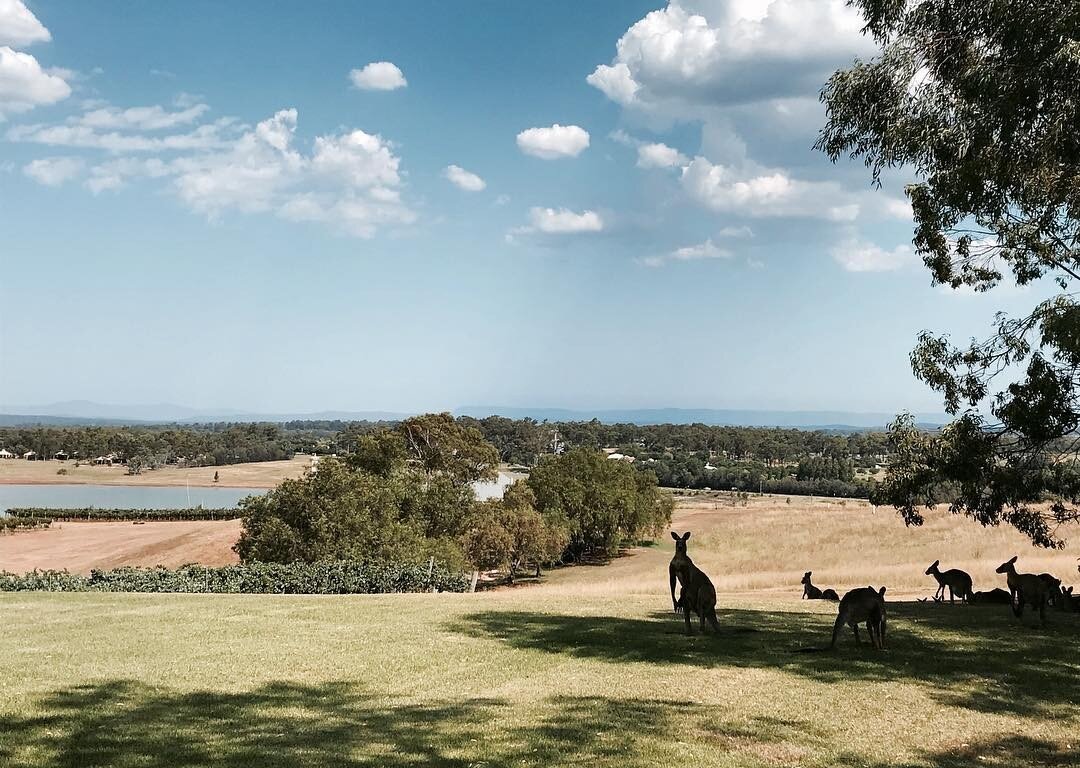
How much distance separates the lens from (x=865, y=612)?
11555 millimetres

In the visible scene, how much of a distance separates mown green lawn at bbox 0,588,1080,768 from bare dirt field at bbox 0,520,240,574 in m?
47.2

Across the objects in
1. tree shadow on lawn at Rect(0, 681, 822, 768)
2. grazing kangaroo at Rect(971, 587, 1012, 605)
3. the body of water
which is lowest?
the body of water

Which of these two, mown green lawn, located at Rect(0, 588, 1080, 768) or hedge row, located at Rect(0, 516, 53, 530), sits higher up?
mown green lawn, located at Rect(0, 588, 1080, 768)

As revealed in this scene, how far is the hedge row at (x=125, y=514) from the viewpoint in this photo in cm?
9806

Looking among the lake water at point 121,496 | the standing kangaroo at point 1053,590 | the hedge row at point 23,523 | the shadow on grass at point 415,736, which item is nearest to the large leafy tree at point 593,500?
the lake water at point 121,496

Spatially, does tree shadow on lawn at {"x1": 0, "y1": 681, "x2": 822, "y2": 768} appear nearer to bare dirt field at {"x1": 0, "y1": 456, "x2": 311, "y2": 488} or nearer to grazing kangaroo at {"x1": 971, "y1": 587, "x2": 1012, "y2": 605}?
grazing kangaroo at {"x1": 971, "y1": 587, "x2": 1012, "y2": 605}

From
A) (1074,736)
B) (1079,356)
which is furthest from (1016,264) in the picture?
(1074,736)

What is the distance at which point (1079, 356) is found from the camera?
500 inches

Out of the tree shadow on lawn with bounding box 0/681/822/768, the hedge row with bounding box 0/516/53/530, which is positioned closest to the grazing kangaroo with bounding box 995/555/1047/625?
the tree shadow on lawn with bounding box 0/681/822/768

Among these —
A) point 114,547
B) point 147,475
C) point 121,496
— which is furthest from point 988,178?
point 147,475

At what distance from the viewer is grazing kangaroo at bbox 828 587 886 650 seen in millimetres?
11562

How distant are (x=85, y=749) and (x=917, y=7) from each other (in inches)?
724

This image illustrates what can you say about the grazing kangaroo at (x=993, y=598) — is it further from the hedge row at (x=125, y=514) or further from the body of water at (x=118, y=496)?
the body of water at (x=118, y=496)

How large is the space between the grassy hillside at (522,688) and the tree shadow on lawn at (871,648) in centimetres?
6
